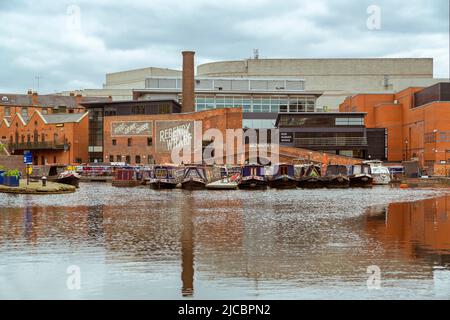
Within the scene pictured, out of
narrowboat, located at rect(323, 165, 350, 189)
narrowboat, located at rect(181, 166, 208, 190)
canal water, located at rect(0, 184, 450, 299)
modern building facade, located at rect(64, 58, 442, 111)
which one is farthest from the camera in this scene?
modern building facade, located at rect(64, 58, 442, 111)

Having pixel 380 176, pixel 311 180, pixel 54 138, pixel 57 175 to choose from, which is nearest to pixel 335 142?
pixel 380 176

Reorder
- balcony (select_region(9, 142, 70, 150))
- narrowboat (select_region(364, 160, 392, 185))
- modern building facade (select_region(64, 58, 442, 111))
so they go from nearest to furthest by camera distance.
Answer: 1. narrowboat (select_region(364, 160, 392, 185))
2. balcony (select_region(9, 142, 70, 150))
3. modern building facade (select_region(64, 58, 442, 111))

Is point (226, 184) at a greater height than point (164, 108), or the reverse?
point (164, 108)

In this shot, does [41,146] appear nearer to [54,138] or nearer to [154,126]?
[54,138]

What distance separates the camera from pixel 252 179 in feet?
226

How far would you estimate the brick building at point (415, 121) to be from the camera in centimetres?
9312

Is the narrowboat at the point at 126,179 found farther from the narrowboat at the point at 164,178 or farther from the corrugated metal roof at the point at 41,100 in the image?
the corrugated metal roof at the point at 41,100

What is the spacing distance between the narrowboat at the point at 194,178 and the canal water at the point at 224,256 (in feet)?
113

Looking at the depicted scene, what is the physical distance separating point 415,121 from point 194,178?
50625 mm

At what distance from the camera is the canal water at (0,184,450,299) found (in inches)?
561

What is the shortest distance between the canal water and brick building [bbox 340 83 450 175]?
6327 cm

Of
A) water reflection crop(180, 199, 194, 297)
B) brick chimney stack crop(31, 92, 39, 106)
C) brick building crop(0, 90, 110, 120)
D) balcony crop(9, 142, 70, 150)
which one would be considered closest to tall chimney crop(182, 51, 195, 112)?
balcony crop(9, 142, 70, 150)

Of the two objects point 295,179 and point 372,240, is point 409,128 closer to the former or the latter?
point 295,179

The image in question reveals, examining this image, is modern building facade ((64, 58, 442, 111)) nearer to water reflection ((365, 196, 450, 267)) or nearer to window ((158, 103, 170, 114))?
window ((158, 103, 170, 114))
